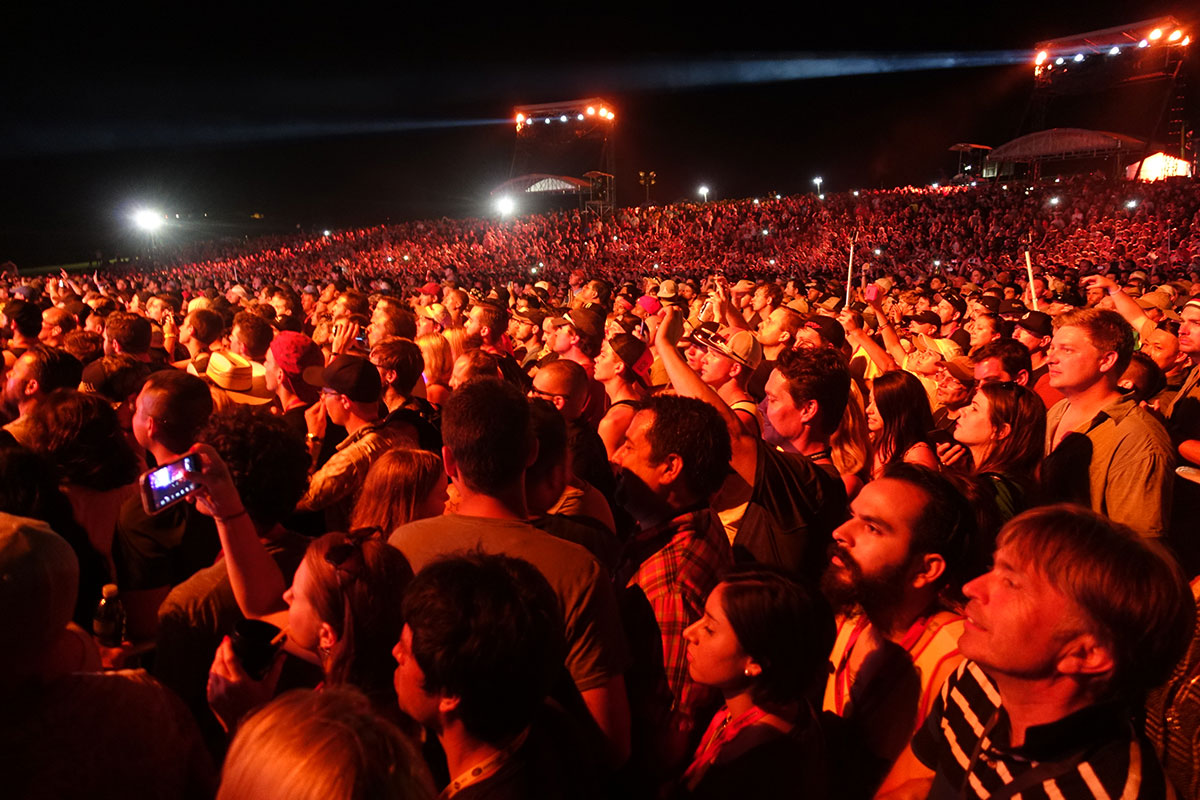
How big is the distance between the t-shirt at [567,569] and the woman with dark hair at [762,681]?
9.8 inches

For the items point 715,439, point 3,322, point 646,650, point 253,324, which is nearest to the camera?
point 646,650

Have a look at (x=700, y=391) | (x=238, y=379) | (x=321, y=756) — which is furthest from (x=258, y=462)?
(x=238, y=379)

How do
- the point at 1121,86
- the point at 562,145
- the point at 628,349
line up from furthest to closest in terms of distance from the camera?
the point at 562,145, the point at 1121,86, the point at 628,349

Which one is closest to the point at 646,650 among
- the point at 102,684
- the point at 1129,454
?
the point at 102,684

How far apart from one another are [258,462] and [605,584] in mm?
1227

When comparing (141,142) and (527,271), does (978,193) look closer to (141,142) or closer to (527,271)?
(527,271)

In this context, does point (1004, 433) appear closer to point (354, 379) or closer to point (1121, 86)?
point (354, 379)

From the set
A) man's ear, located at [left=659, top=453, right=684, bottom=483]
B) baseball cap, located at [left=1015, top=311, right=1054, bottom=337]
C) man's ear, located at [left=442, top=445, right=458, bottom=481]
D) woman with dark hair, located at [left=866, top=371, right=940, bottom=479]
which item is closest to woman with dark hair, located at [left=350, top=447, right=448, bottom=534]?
man's ear, located at [left=442, top=445, right=458, bottom=481]

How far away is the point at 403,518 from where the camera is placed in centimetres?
287

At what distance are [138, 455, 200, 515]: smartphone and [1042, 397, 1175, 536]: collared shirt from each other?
3496mm

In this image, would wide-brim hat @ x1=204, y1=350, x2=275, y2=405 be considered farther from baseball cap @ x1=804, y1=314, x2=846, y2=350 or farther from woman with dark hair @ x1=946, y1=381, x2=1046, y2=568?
woman with dark hair @ x1=946, y1=381, x2=1046, y2=568

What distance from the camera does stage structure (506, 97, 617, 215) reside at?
1619 inches

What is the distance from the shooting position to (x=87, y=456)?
3.11m

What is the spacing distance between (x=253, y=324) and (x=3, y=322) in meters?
3.87
